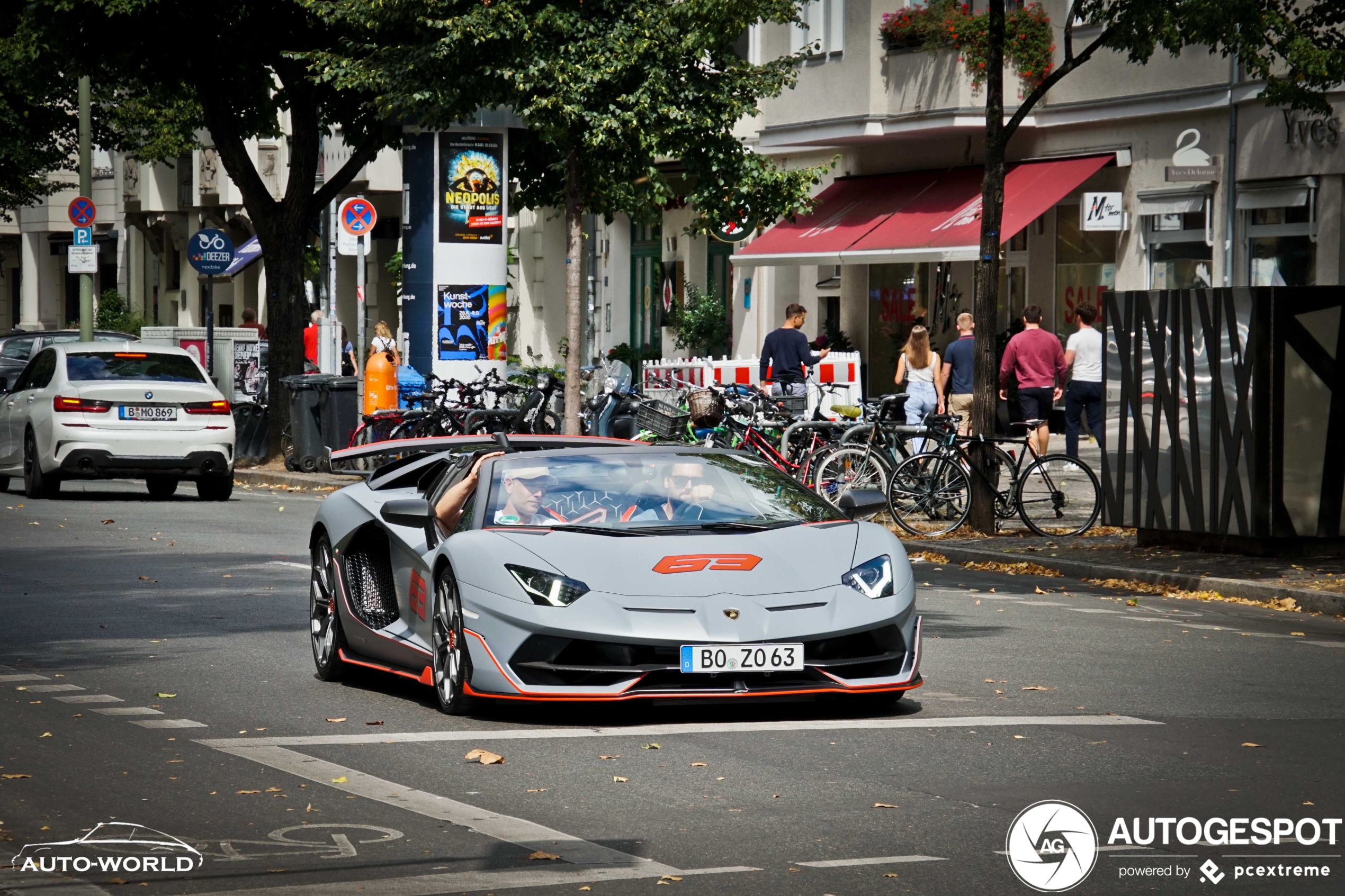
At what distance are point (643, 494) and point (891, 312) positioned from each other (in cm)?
2450

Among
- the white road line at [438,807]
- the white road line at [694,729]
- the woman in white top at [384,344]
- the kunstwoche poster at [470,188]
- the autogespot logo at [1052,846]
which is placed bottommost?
the white road line at [694,729]

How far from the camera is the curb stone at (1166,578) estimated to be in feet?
46.5

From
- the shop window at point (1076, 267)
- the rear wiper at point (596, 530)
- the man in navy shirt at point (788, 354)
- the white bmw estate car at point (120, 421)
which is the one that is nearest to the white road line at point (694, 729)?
the rear wiper at point (596, 530)

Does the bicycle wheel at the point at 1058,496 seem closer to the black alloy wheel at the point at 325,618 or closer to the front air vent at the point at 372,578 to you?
the black alloy wheel at the point at 325,618

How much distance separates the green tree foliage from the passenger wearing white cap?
28.5m

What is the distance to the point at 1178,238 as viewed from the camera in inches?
1082

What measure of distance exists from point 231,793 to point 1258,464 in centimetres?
1055

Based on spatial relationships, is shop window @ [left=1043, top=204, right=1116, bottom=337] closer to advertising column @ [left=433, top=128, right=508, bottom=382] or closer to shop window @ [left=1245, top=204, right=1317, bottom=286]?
shop window @ [left=1245, top=204, right=1317, bottom=286]

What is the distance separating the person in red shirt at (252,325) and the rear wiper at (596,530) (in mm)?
25980

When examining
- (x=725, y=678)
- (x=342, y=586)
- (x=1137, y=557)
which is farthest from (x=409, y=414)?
(x=725, y=678)

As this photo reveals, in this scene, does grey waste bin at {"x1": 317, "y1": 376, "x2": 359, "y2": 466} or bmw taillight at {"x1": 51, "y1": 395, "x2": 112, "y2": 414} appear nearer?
bmw taillight at {"x1": 51, "y1": 395, "x2": 112, "y2": 414}

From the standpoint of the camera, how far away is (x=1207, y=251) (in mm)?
27031

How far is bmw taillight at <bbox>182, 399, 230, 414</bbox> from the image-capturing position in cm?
2258

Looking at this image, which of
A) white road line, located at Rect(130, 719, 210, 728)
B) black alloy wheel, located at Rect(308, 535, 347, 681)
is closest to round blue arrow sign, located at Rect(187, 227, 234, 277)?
black alloy wheel, located at Rect(308, 535, 347, 681)
